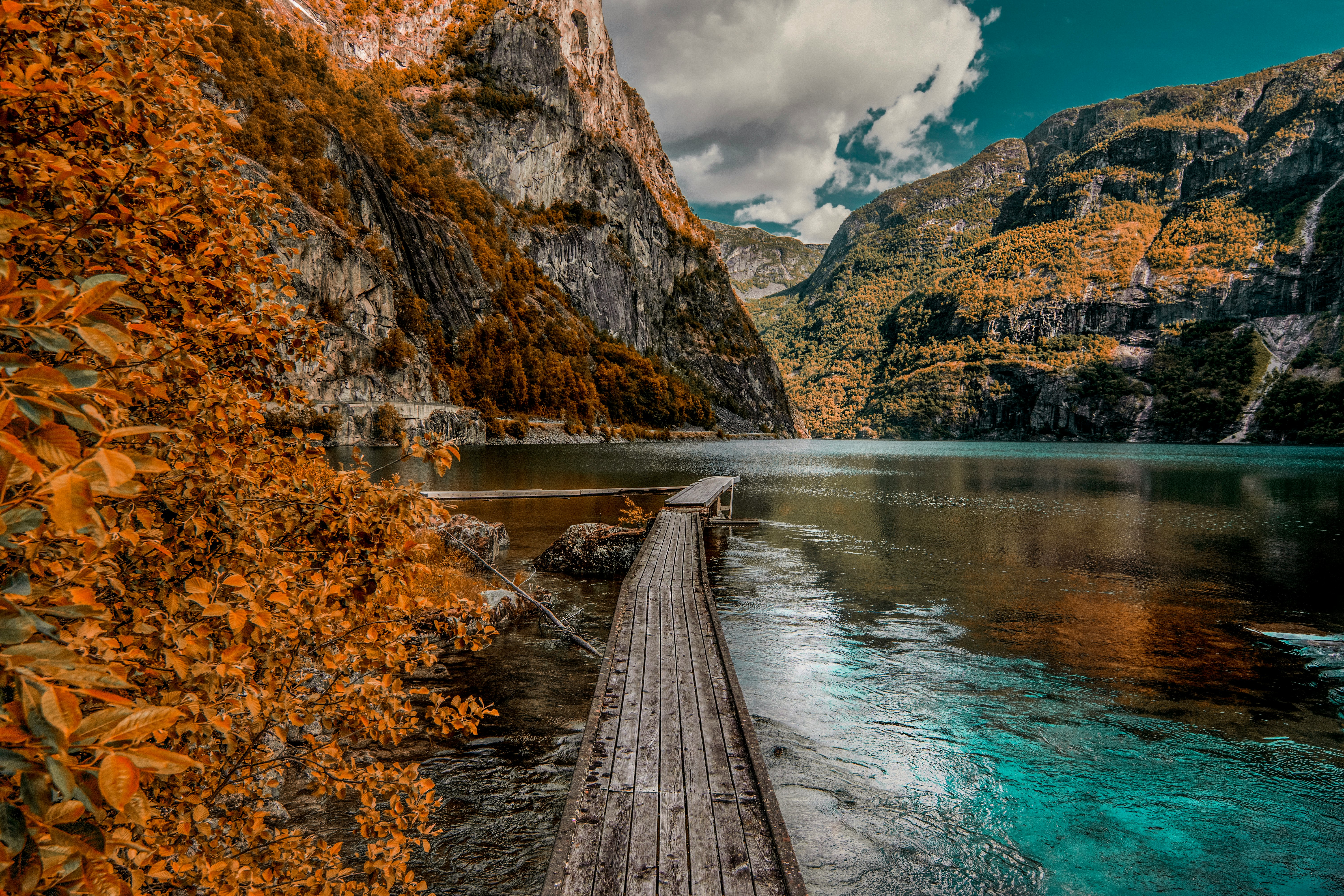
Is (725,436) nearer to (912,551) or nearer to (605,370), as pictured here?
(605,370)

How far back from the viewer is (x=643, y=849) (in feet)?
18.3

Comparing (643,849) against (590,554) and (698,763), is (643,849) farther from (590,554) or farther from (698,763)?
(590,554)

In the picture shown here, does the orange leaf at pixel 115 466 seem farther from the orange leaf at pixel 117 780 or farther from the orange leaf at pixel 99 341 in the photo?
the orange leaf at pixel 117 780

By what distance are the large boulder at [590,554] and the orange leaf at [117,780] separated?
17.6 metres

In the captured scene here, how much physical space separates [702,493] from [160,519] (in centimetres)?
3181

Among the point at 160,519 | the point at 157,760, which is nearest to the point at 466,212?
the point at 160,519

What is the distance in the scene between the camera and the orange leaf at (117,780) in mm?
1225

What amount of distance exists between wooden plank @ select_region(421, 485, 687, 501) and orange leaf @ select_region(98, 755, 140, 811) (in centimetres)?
2753

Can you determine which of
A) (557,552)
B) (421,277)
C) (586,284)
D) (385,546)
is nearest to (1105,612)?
(557,552)

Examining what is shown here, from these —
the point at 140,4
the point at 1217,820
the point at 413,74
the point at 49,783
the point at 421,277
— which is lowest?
the point at 1217,820

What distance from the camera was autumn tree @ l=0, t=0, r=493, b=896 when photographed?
1.28 meters

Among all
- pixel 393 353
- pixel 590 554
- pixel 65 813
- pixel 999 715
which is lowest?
pixel 999 715

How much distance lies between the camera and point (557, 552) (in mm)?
19531

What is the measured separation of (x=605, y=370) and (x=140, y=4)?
145 m
